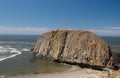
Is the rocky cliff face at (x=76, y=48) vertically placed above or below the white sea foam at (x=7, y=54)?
above

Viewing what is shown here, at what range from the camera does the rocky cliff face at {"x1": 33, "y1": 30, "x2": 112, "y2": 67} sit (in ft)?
142

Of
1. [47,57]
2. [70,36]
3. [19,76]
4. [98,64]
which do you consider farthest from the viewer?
[47,57]

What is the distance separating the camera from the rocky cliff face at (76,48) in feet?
142

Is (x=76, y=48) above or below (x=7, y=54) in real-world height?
above

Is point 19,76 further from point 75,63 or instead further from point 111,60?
point 111,60

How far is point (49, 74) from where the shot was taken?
36750 millimetres

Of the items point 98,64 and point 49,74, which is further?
point 98,64

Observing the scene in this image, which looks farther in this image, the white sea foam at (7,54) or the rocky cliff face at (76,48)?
the white sea foam at (7,54)

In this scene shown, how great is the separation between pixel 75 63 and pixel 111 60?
7.53 metres

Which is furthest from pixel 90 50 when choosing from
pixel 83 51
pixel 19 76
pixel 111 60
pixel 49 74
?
pixel 19 76

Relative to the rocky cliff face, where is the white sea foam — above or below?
below

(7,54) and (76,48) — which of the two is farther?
(7,54)

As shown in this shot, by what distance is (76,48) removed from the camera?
47469mm

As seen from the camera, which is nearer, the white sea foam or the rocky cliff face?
the rocky cliff face
